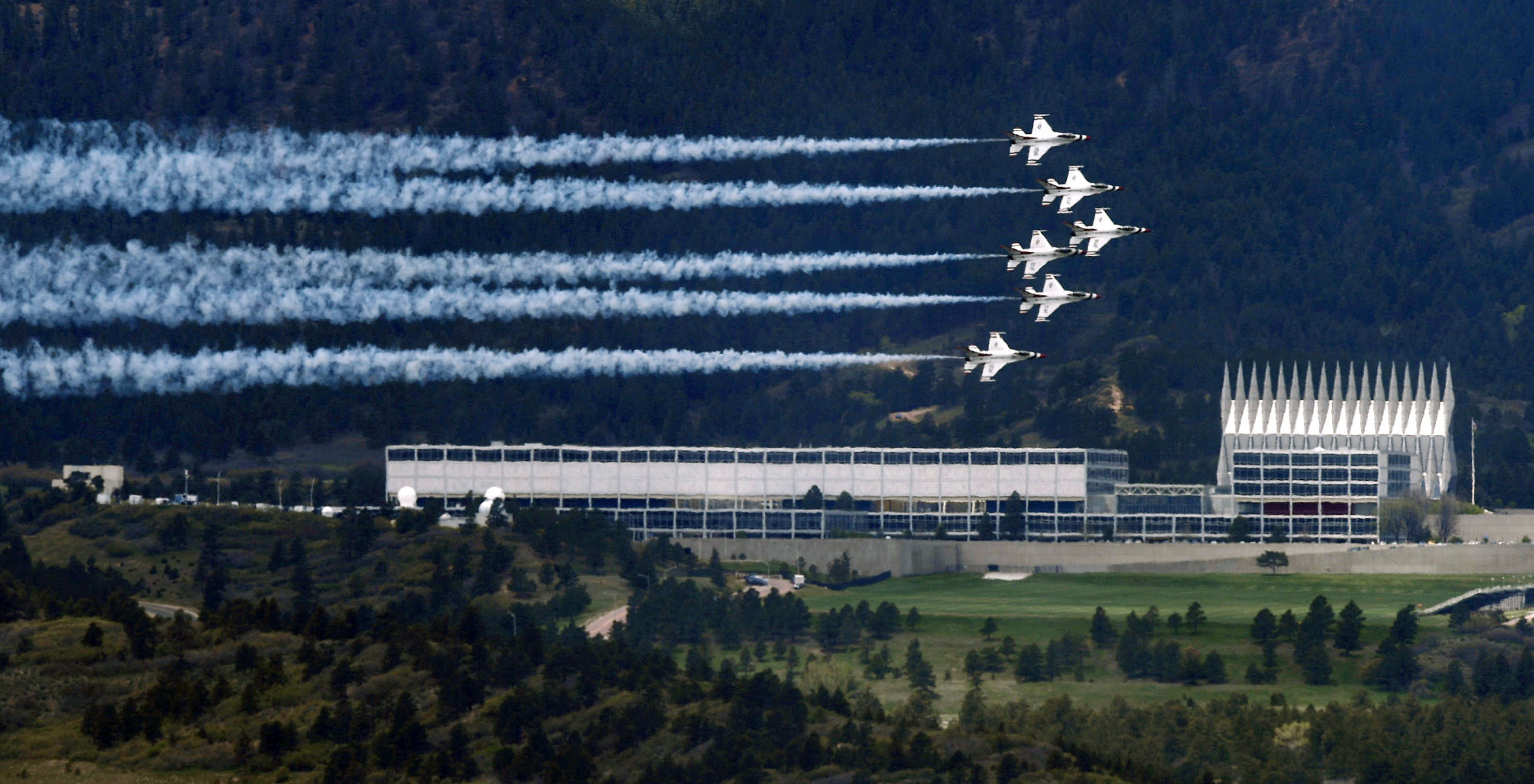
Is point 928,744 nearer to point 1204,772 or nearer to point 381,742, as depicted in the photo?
point 1204,772

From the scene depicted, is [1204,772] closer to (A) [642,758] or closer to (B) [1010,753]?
(B) [1010,753]

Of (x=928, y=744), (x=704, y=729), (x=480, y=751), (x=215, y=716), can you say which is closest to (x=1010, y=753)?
(x=928, y=744)

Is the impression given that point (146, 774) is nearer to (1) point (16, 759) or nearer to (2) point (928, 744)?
(1) point (16, 759)

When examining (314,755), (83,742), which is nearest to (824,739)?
(314,755)

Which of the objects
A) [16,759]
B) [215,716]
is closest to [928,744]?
[215,716]

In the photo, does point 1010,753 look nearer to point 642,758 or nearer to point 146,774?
point 642,758

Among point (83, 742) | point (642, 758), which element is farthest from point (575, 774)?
point (83, 742)
